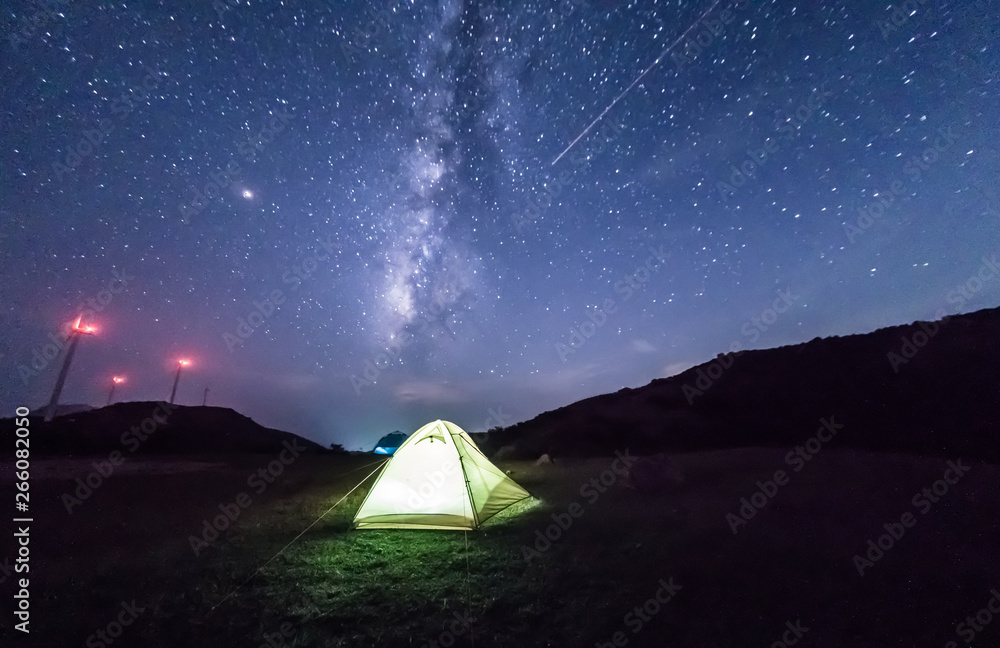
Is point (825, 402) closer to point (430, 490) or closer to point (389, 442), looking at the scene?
point (430, 490)

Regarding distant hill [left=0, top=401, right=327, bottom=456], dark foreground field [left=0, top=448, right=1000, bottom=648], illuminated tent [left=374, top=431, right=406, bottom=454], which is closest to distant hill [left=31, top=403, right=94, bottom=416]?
distant hill [left=0, top=401, right=327, bottom=456]

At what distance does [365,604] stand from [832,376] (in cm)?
2649

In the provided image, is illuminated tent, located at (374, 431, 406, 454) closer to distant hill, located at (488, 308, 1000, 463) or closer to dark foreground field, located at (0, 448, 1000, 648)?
distant hill, located at (488, 308, 1000, 463)

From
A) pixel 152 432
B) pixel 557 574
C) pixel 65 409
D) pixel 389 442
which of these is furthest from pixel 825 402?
pixel 65 409

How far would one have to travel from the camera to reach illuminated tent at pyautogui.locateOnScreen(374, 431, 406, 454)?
30.0 m

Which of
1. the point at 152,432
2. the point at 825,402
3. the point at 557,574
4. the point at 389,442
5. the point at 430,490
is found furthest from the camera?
the point at 389,442

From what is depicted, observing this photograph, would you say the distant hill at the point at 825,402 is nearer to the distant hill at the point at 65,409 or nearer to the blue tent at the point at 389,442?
the blue tent at the point at 389,442

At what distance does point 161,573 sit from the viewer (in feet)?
18.7

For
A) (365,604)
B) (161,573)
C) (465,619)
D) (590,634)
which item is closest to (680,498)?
(590,634)

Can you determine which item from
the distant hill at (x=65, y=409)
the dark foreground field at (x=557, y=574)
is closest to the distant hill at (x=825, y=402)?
the dark foreground field at (x=557, y=574)

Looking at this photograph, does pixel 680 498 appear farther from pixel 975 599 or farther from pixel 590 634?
pixel 590 634

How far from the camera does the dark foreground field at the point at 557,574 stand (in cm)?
424

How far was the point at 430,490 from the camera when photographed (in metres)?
8.24

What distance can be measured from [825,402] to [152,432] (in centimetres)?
4346
